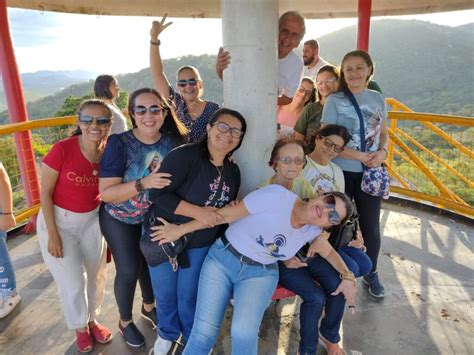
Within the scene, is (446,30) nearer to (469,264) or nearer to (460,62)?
(460,62)

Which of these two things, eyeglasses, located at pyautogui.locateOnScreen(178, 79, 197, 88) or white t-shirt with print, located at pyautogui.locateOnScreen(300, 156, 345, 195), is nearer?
white t-shirt with print, located at pyautogui.locateOnScreen(300, 156, 345, 195)

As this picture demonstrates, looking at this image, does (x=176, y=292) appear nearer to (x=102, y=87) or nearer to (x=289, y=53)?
(x=289, y=53)

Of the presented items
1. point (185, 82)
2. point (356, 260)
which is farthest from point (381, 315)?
point (185, 82)

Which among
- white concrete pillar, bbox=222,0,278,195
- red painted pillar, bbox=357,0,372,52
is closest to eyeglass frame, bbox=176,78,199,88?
white concrete pillar, bbox=222,0,278,195

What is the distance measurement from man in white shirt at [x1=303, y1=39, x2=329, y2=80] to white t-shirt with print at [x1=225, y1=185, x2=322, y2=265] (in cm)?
254

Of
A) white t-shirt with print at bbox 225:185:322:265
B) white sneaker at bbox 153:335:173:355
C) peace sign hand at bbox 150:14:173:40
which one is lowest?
white sneaker at bbox 153:335:173:355

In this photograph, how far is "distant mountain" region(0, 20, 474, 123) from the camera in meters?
49.5

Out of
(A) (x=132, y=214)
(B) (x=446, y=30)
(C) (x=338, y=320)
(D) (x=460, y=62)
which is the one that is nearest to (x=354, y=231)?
(C) (x=338, y=320)

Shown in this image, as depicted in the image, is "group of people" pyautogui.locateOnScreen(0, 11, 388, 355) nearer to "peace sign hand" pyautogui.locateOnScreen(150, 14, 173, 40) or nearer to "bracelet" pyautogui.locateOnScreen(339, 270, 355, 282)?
"bracelet" pyautogui.locateOnScreen(339, 270, 355, 282)

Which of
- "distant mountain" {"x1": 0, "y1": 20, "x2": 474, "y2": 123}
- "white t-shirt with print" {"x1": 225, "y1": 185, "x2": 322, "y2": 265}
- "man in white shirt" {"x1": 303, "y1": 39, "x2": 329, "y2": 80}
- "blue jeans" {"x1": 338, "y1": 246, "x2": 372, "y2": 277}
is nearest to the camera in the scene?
"white t-shirt with print" {"x1": 225, "y1": 185, "x2": 322, "y2": 265}

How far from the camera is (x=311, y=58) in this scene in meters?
4.41

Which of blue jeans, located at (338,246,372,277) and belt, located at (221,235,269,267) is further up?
belt, located at (221,235,269,267)

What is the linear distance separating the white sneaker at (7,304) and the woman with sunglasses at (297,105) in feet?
9.41

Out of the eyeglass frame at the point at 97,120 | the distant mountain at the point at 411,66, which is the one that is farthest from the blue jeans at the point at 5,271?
the distant mountain at the point at 411,66
